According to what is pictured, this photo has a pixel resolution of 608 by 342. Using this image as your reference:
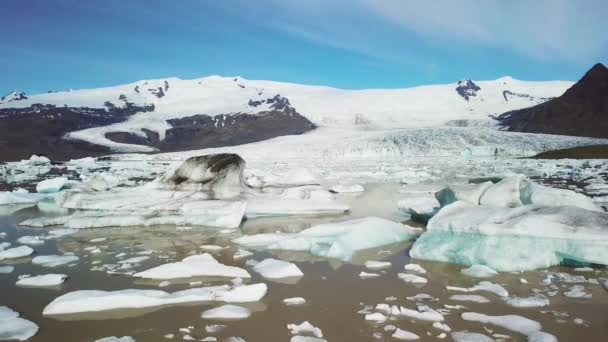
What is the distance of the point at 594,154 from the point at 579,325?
37.9 metres

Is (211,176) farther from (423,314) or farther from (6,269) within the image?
(423,314)

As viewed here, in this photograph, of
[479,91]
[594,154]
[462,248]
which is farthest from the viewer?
[479,91]

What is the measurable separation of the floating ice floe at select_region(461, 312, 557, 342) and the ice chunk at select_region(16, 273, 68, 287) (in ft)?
11.9

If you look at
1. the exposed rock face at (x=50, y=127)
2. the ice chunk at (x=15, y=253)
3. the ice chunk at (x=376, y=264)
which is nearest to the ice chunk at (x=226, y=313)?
the ice chunk at (x=376, y=264)

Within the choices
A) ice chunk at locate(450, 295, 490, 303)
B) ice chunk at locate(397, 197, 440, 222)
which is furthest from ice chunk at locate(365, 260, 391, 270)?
ice chunk at locate(397, 197, 440, 222)

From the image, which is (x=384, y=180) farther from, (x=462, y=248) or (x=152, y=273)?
(x=152, y=273)

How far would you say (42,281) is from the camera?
401 cm

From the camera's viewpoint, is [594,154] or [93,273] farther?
[594,154]

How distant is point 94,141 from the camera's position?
252 ft

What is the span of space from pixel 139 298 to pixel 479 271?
3.21 m

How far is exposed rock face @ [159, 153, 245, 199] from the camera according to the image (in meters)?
8.81

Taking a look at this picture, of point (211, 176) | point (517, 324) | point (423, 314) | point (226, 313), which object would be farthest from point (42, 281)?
point (211, 176)

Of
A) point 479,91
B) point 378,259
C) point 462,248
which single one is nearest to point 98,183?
point 378,259

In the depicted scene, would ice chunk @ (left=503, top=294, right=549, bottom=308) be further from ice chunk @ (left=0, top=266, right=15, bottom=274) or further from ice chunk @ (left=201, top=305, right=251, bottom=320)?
ice chunk @ (left=0, top=266, right=15, bottom=274)
